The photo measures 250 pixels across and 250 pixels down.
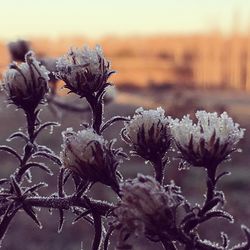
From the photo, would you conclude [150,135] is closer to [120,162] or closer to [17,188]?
[120,162]

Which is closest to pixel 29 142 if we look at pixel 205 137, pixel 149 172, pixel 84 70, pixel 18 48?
pixel 84 70

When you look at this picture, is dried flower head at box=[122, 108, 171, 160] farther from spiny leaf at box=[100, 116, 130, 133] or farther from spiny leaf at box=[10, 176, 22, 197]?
spiny leaf at box=[10, 176, 22, 197]

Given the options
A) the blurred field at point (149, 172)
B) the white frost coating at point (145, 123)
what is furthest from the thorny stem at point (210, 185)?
the blurred field at point (149, 172)

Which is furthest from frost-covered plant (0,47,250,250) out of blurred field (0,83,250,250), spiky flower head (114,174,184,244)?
blurred field (0,83,250,250)

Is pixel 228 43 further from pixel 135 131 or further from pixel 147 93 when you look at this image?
pixel 135 131

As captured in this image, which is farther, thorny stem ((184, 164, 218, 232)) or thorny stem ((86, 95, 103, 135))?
thorny stem ((86, 95, 103, 135))

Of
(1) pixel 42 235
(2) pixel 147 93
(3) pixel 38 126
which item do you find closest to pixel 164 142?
(3) pixel 38 126
